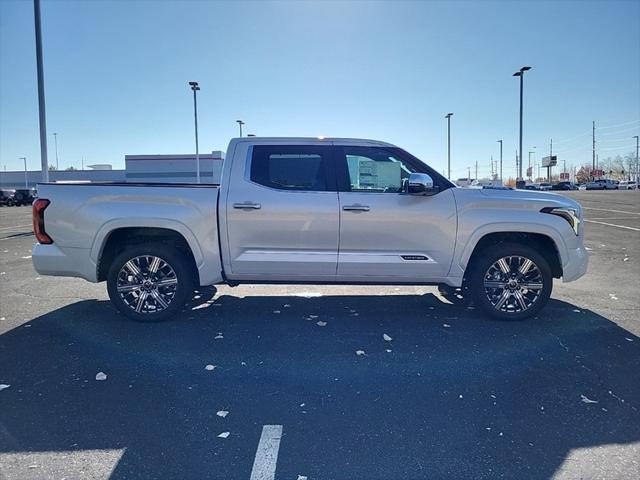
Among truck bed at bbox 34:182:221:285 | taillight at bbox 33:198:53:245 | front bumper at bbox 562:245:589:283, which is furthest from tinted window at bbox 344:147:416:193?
taillight at bbox 33:198:53:245

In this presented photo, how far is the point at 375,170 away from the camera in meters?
5.20

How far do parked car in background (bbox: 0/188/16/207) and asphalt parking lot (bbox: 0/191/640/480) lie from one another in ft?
140

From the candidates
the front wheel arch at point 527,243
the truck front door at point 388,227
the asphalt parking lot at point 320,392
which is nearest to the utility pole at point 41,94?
the asphalt parking lot at point 320,392

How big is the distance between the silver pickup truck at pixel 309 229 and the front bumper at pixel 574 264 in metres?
0.01

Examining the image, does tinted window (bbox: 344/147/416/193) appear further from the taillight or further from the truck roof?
the taillight

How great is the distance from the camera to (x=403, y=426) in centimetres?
306

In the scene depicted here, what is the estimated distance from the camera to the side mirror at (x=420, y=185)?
478cm

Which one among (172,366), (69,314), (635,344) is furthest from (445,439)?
(69,314)

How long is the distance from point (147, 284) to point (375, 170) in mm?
2949

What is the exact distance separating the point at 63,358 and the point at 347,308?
3.21 meters

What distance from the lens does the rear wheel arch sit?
5.18 meters

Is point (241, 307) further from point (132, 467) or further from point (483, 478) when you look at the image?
point (483, 478)

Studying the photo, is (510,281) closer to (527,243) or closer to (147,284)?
(527,243)

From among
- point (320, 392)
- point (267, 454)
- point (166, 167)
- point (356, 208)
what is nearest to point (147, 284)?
point (356, 208)
